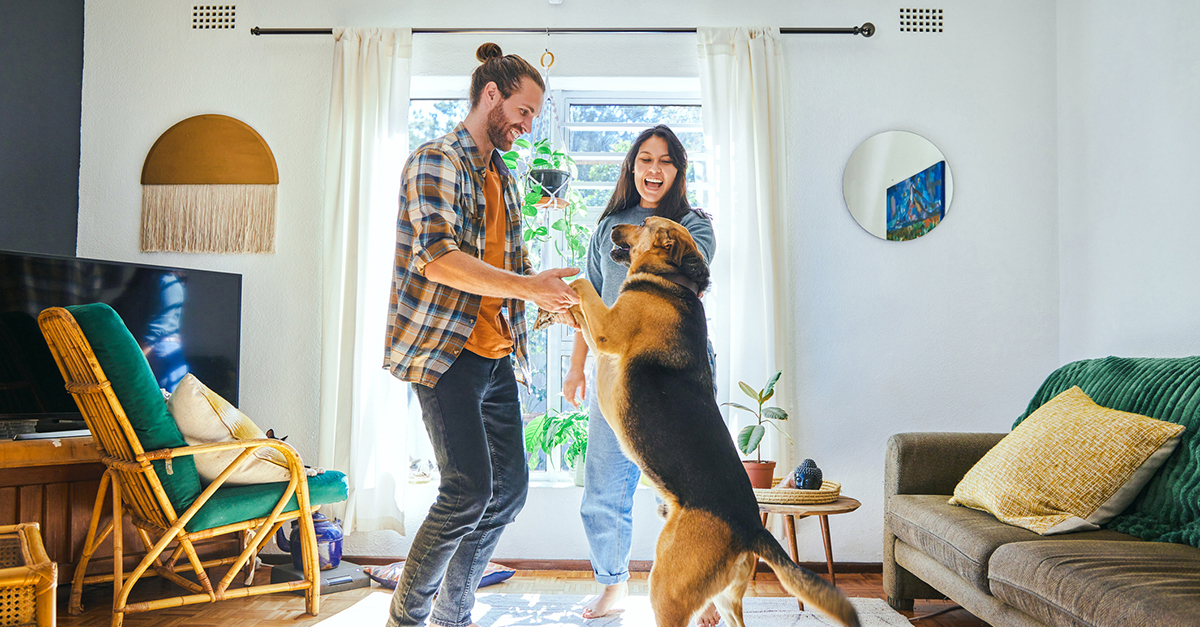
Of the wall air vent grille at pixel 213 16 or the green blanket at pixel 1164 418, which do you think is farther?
the wall air vent grille at pixel 213 16

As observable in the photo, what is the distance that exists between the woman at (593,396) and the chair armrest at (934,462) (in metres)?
0.90

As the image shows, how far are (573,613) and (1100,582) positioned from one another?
1659 mm

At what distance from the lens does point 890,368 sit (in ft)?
11.5

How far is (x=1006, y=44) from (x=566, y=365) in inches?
106

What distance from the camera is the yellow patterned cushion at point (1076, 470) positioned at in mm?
2086

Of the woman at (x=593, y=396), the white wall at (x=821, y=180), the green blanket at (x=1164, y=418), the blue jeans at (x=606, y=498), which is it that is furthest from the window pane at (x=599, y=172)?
the green blanket at (x=1164, y=418)

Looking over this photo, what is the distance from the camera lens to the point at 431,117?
153 inches

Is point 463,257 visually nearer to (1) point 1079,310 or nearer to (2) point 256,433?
(2) point 256,433

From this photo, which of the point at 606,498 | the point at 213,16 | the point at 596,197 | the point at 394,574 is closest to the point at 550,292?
the point at 606,498

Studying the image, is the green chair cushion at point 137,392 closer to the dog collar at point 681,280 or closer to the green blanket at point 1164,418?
the dog collar at point 681,280

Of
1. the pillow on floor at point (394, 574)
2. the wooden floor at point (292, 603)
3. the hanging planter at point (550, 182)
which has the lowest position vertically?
the wooden floor at point (292, 603)

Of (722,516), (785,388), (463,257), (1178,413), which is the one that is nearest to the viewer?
(722,516)

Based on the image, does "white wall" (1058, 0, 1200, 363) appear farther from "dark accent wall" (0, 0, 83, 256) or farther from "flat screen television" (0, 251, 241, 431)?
"dark accent wall" (0, 0, 83, 256)

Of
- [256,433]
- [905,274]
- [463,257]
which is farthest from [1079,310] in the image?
[256,433]
